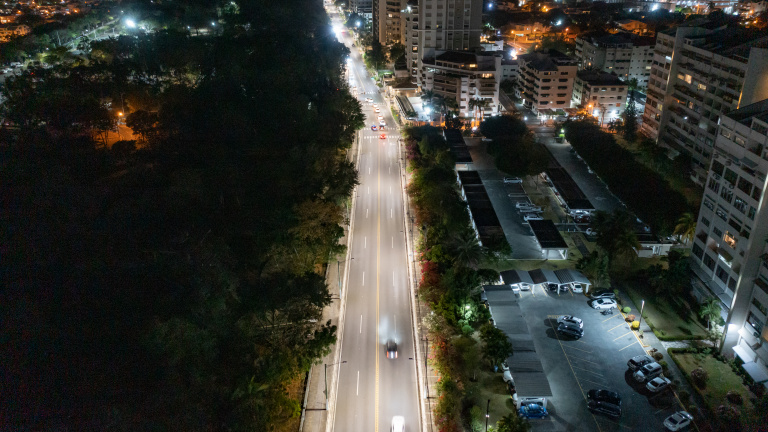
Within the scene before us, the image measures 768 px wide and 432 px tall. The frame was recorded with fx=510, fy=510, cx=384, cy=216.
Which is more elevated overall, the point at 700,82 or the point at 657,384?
the point at 700,82

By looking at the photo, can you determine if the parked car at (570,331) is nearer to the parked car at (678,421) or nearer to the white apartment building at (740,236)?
the parked car at (678,421)

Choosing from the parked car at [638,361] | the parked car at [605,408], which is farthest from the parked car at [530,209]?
the parked car at [605,408]

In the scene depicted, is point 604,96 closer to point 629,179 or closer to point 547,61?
point 547,61

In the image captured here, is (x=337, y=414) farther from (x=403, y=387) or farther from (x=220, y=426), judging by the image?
(x=220, y=426)

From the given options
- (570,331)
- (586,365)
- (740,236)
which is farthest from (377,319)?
(740,236)

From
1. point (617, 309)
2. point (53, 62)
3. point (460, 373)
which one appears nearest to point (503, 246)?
point (617, 309)

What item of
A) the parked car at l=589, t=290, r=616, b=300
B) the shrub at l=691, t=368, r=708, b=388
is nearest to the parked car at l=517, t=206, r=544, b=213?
the parked car at l=589, t=290, r=616, b=300
